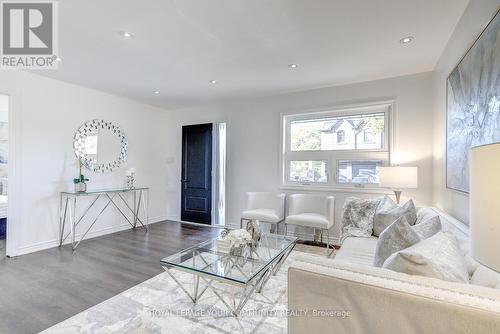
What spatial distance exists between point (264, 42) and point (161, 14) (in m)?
1.00

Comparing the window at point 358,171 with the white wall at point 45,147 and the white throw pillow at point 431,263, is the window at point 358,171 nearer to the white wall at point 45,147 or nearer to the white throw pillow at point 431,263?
the white throw pillow at point 431,263

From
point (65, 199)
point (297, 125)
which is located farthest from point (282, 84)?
point (65, 199)

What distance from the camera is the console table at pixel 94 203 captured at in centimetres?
360

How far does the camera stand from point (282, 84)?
3740mm

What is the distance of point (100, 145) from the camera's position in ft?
13.5

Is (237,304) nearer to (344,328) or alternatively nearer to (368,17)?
(344,328)

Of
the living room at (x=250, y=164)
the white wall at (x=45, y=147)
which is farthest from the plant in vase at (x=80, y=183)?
the white wall at (x=45, y=147)

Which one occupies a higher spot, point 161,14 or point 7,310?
point 161,14

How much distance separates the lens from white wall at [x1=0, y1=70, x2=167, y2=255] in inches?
125

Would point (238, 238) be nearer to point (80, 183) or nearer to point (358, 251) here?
point (358, 251)

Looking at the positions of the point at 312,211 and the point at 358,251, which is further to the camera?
the point at 312,211

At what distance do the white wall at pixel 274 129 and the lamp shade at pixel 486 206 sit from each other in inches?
117

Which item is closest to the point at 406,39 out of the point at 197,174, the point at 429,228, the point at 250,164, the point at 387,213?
the point at 387,213

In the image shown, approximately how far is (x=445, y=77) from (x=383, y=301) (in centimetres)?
269
